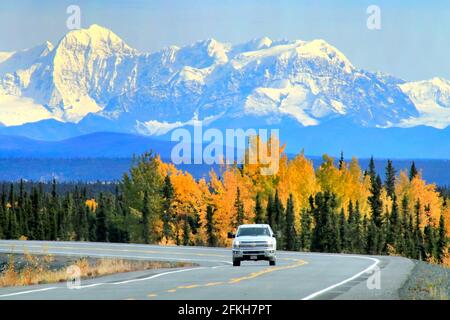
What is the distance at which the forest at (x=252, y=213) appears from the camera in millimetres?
117625

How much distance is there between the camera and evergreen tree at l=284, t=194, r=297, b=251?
11562 cm

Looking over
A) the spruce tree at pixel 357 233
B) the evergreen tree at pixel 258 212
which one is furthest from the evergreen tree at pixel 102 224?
the evergreen tree at pixel 258 212

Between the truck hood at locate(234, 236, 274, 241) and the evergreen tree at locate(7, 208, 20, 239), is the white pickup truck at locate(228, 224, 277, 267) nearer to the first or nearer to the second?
the truck hood at locate(234, 236, 274, 241)

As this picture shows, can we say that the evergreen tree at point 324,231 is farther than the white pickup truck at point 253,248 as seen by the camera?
Yes

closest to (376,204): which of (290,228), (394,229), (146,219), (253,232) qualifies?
(394,229)

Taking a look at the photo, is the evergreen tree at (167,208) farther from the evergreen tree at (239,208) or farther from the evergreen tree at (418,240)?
the evergreen tree at (418,240)

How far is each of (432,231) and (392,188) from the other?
2873 centimetres

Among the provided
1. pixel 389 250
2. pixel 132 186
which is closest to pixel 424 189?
pixel 389 250

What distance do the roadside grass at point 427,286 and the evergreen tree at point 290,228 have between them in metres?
76.3

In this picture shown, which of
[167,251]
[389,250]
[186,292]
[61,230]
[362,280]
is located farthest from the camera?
[61,230]

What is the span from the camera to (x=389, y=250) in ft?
434
